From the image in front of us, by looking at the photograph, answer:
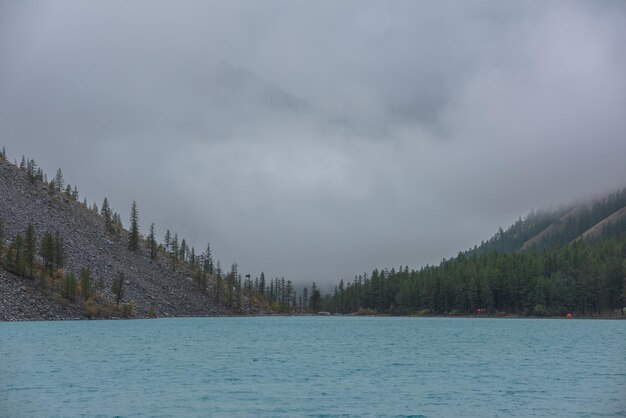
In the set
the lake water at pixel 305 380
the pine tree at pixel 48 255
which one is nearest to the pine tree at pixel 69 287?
the pine tree at pixel 48 255

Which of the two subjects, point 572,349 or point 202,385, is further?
point 572,349

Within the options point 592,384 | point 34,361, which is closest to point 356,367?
point 592,384

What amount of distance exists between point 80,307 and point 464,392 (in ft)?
507

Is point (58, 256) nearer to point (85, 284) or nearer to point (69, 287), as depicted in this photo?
point (85, 284)

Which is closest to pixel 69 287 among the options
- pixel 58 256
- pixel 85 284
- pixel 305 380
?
pixel 85 284

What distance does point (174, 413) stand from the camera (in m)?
42.8

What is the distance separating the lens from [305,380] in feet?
194

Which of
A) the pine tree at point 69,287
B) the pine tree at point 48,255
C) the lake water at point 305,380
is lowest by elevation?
the lake water at point 305,380

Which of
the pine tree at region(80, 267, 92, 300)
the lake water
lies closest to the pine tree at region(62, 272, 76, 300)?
the pine tree at region(80, 267, 92, 300)

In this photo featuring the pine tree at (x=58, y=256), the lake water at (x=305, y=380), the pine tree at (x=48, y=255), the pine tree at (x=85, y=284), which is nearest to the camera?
the lake water at (x=305, y=380)

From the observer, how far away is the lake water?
4462cm

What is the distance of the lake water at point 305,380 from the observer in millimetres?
44625

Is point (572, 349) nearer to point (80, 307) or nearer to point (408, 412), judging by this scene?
point (408, 412)

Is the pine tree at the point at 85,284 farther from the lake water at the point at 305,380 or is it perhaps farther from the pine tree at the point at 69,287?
the lake water at the point at 305,380
